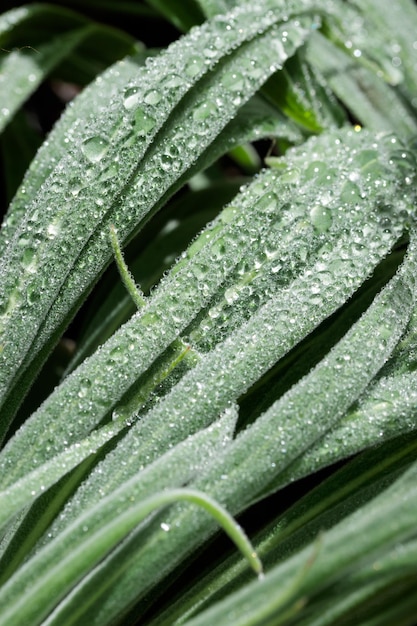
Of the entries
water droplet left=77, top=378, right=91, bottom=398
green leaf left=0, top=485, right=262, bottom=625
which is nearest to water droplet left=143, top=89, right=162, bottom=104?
water droplet left=77, top=378, right=91, bottom=398

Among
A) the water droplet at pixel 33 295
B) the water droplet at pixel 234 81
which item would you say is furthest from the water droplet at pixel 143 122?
the water droplet at pixel 33 295

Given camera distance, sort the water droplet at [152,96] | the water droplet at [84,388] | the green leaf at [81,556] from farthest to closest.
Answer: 1. the water droplet at [152,96]
2. the water droplet at [84,388]
3. the green leaf at [81,556]

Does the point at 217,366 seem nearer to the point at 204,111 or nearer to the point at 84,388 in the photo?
the point at 84,388

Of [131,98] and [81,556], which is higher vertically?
[131,98]

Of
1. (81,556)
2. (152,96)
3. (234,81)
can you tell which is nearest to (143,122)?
(152,96)

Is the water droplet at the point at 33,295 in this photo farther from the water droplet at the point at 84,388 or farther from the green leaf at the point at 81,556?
the green leaf at the point at 81,556

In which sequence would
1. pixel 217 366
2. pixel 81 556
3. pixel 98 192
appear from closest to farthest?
1. pixel 81 556
2. pixel 217 366
3. pixel 98 192

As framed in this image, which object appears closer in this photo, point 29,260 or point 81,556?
point 81,556
